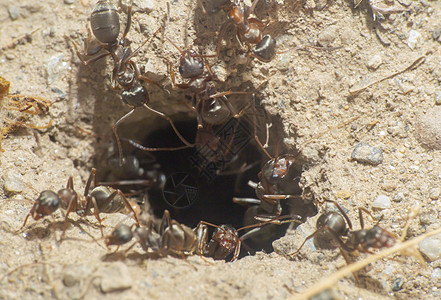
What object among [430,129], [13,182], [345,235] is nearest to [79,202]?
[13,182]

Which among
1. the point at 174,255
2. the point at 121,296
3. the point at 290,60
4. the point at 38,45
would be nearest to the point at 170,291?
the point at 121,296

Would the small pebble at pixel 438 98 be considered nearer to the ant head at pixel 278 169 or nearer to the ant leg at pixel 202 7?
the ant head at pixel 278 169

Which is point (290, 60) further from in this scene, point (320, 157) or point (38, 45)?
point (38, 45)

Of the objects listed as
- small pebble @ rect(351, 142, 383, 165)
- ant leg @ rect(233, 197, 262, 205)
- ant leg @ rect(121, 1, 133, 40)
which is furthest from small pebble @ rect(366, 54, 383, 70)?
ant leg @ rect(121, 1, 133, 40)

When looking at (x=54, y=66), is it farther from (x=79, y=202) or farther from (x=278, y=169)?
(x=278, y=169)

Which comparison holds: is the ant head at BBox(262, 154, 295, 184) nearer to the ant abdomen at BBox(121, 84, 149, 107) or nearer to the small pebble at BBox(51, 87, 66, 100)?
the ant abdomen at BBox(121, 84, 149, 107)

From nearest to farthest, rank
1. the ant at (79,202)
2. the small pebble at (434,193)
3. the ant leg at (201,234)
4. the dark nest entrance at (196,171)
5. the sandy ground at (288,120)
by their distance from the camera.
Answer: the sandy ground at (288,120), the ant at (79,202), the small pebble at (434,193), the ant leg at (201,234), the dark nest entrance at (196,171)

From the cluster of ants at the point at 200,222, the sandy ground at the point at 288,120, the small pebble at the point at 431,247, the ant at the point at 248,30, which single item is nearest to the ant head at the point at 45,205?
the cluster of ants at the point at 200,222
